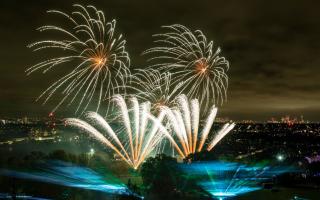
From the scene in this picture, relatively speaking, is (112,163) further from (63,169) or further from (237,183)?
(237,183)

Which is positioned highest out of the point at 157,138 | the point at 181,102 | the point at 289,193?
the point at 181,102

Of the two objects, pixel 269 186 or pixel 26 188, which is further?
pixel 269 186

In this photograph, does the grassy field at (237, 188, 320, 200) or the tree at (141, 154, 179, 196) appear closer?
the grassy field at (237, 188, 320, 200)

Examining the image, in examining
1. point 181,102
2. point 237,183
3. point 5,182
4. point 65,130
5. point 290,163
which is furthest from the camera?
point 65,130

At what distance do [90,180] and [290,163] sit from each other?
21938mm

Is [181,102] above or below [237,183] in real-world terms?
above

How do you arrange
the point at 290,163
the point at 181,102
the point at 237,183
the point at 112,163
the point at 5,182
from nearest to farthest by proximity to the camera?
the point at 5,182
the point at 237,183
the point at 181,102
the point at 112,163
the point at 290,163

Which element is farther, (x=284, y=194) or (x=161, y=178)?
(x=161, y=178)

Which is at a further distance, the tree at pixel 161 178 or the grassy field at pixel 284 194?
the tree at pixel 161 178

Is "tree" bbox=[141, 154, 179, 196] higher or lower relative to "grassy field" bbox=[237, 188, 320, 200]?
higher

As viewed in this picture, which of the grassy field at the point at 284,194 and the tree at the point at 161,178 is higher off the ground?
the tree at the point at 161,178

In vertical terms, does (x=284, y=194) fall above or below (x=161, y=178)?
below

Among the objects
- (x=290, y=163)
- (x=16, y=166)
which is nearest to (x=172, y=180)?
(x=16, y=166)

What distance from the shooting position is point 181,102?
3462 centimetres
